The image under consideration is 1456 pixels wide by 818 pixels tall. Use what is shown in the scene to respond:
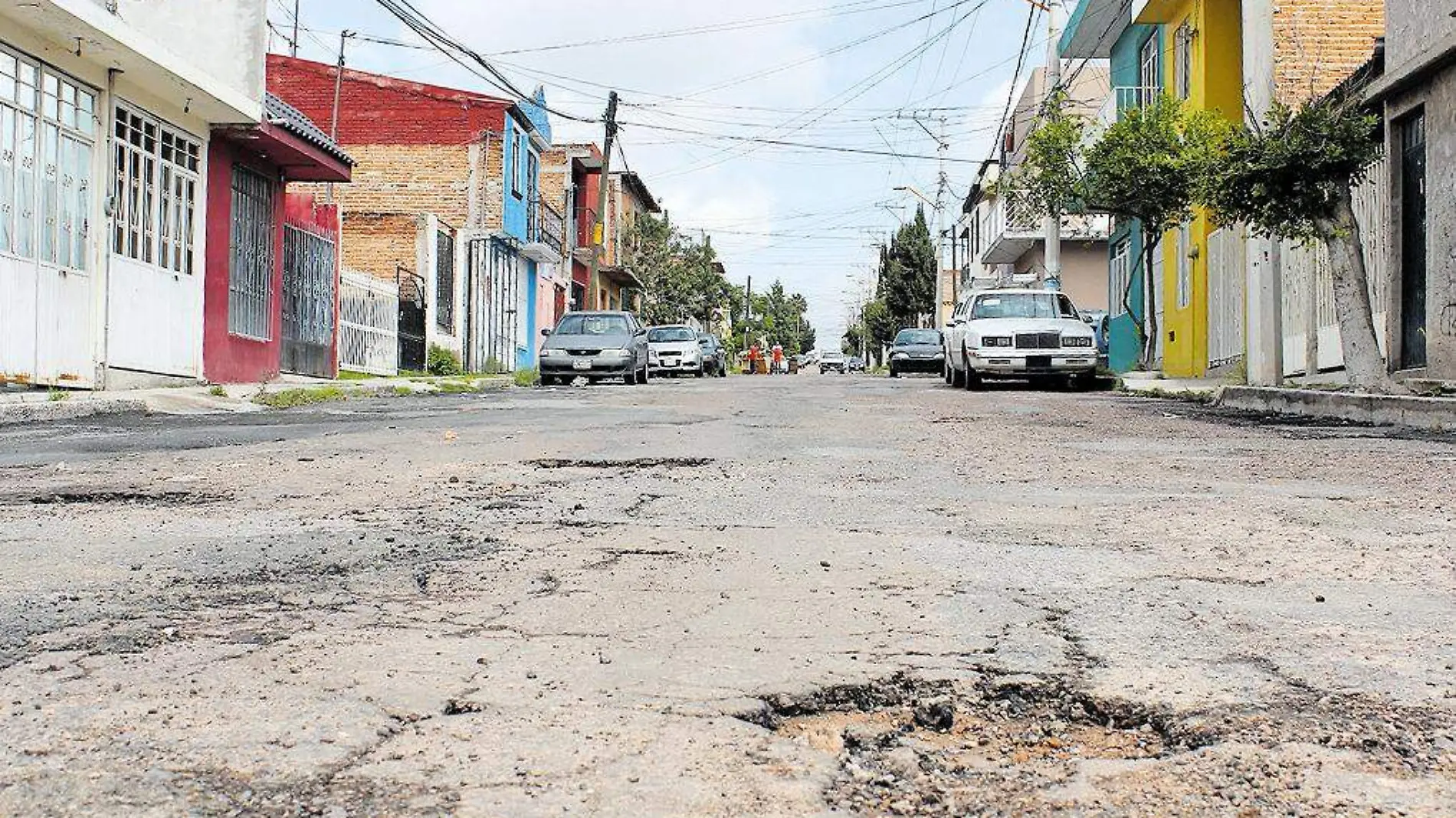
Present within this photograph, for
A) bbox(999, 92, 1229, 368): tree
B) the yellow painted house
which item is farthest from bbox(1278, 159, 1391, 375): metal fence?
the yellow painted house

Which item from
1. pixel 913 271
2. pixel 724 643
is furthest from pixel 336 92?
pixel 913 271

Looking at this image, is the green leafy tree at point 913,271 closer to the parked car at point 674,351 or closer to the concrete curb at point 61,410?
the parked car at point 674,351

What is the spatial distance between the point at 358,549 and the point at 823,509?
179cm

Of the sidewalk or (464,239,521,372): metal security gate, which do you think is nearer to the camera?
the sidewalk

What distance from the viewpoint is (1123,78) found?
29.1 meters

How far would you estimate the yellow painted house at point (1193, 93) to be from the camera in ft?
70.4

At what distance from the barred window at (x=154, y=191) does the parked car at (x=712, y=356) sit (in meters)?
23.1

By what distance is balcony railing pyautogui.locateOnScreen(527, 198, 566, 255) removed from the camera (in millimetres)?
36656

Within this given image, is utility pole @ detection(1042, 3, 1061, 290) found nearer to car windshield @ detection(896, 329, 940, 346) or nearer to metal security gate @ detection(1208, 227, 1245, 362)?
metal security gate @ detection(1208, 227, 1245, 362)

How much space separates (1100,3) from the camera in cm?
2694

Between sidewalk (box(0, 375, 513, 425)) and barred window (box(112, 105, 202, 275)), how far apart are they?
165cm

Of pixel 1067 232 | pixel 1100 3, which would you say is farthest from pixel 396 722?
pixel 1067 232

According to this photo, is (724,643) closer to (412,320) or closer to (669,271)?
(412,320)

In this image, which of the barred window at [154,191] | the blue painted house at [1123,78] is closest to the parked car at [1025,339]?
the blue painted house at [1123,78]
